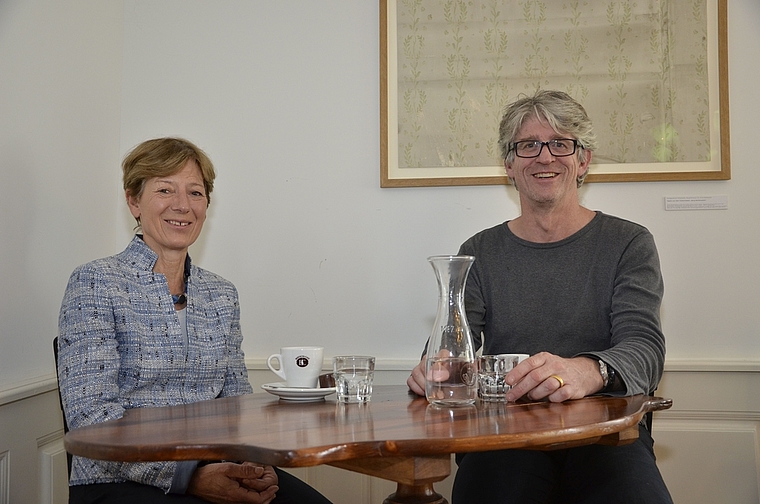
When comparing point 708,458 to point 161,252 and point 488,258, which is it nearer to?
point 488,258

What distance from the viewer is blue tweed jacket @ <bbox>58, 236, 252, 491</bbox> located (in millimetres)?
1532

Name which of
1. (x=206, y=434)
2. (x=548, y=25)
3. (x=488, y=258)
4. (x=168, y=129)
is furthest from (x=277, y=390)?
(x=548, y=25)

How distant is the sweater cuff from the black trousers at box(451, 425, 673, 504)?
57 cm

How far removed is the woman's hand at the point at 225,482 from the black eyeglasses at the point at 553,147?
3.61 ft

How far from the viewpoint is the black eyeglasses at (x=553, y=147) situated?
1.98 meters

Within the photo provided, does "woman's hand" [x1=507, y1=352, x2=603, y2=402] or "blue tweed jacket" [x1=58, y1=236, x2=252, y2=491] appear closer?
"woman's hand" [x1=507, y1=352, x2=603, y2=402]

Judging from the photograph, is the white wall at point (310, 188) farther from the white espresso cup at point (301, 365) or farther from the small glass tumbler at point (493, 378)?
the small glass tumbler at point (493, 378)

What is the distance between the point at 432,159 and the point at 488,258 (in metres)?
0.63

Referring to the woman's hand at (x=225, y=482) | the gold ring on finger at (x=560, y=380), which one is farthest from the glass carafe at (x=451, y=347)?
the woman's hand at (x=225, y=482)

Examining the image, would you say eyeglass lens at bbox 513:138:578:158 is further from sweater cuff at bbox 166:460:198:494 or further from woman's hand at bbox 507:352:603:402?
sweater cuff at bbox 166:460:198:494

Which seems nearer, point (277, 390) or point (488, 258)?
point (277, 390)

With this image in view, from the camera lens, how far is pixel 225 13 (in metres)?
2.72

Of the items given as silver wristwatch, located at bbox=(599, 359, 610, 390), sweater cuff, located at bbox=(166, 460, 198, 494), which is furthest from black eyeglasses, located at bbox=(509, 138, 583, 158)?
sweater cuff, located at bbox=(166, 460, 198, 494)

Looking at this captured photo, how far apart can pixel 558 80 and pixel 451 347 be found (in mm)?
1526
